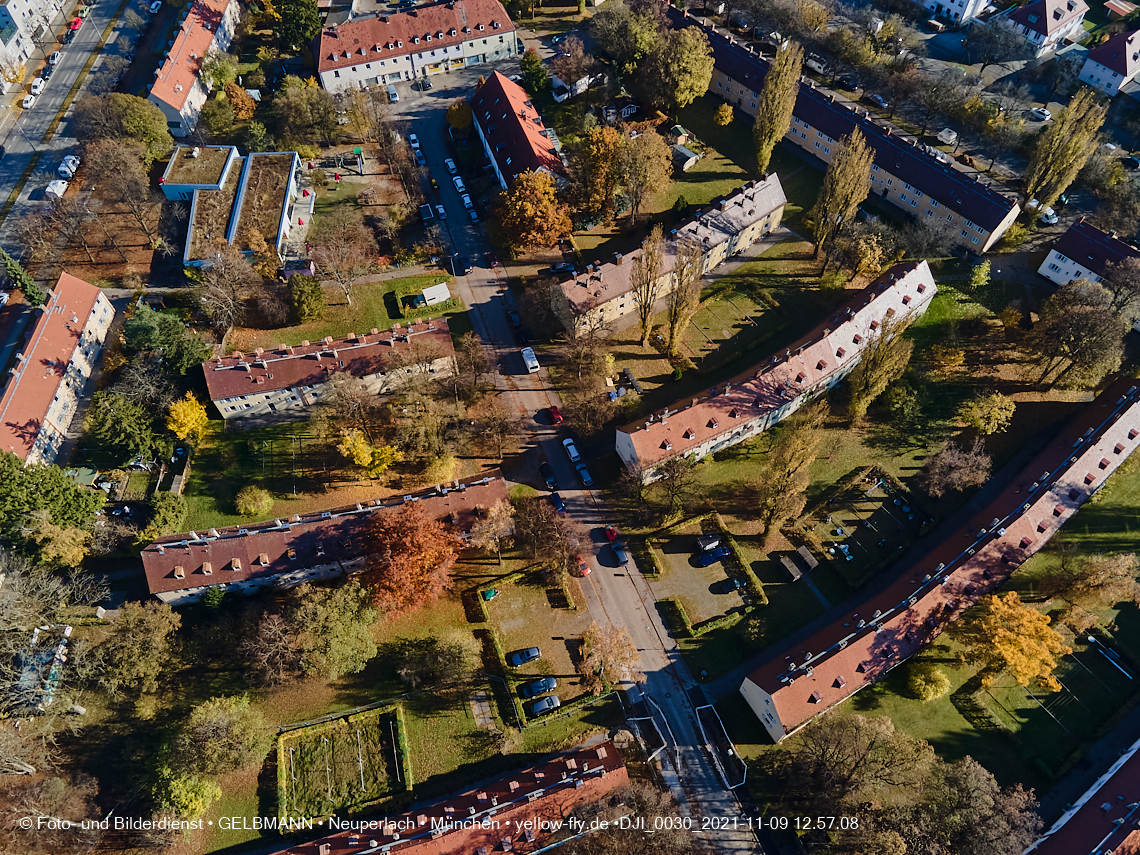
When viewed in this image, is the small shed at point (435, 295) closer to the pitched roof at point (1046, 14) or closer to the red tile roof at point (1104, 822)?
the red tile roof at point (1104, 822)

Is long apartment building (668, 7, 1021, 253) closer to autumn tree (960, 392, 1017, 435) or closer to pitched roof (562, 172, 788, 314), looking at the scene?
pitched roof (562, 172, 788, 314)

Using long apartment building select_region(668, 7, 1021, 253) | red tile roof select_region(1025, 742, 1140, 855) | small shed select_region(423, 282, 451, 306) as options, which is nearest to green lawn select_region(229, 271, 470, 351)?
small shed select_region(423, 282, 451, 306)

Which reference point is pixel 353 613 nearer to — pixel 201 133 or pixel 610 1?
pixel 201 133

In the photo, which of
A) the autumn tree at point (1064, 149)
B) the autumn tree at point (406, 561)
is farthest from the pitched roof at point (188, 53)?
the autumn tree at point (1064, 149)

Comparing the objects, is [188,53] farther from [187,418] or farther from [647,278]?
[647,278]

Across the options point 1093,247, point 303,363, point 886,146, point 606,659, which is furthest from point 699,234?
point 606,659

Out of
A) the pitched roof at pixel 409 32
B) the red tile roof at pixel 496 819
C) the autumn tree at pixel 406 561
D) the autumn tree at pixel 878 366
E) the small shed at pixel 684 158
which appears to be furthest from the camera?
the pitched roof at pixel 409 32
